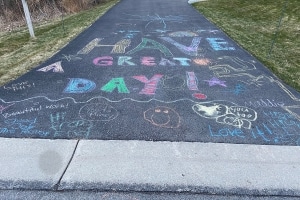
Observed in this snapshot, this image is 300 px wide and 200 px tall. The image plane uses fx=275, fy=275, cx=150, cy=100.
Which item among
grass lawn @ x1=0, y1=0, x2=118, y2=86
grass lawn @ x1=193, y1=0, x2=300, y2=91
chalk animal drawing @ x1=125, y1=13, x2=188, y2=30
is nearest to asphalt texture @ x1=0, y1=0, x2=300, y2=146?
grass lawn @ x1=0, y1=0, x2=118, y2=86

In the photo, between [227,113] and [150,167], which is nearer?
[150,167]

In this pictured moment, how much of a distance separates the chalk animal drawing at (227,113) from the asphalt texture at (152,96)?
0.06 feet

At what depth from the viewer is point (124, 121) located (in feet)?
17.1

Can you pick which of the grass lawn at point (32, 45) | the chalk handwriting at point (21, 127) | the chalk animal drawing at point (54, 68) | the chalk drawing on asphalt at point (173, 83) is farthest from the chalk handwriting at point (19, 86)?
the chalk drawing on asphalt at point (173, 83)

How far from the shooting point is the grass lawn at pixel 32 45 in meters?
7.78

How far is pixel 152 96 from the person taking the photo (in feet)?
20.2

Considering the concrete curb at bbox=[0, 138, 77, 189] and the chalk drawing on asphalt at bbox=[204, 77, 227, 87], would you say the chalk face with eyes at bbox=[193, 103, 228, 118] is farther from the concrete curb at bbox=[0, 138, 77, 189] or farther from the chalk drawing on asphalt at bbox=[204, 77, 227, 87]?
the concrete curb at bbox=[0, 138, 77, 189]

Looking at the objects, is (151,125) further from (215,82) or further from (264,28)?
(264,28)

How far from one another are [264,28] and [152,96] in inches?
344

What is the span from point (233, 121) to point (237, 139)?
586 millimetres

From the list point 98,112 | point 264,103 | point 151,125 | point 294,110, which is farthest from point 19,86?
point 294,110

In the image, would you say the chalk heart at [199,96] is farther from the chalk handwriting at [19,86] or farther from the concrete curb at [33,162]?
the chalk handwriting at [19,86]

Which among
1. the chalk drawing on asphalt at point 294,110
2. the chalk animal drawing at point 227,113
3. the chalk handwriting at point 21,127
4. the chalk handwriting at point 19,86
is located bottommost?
the chalk drawing on asphalt at point 294,110

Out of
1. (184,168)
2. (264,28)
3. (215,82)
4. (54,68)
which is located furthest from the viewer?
(264,28)
